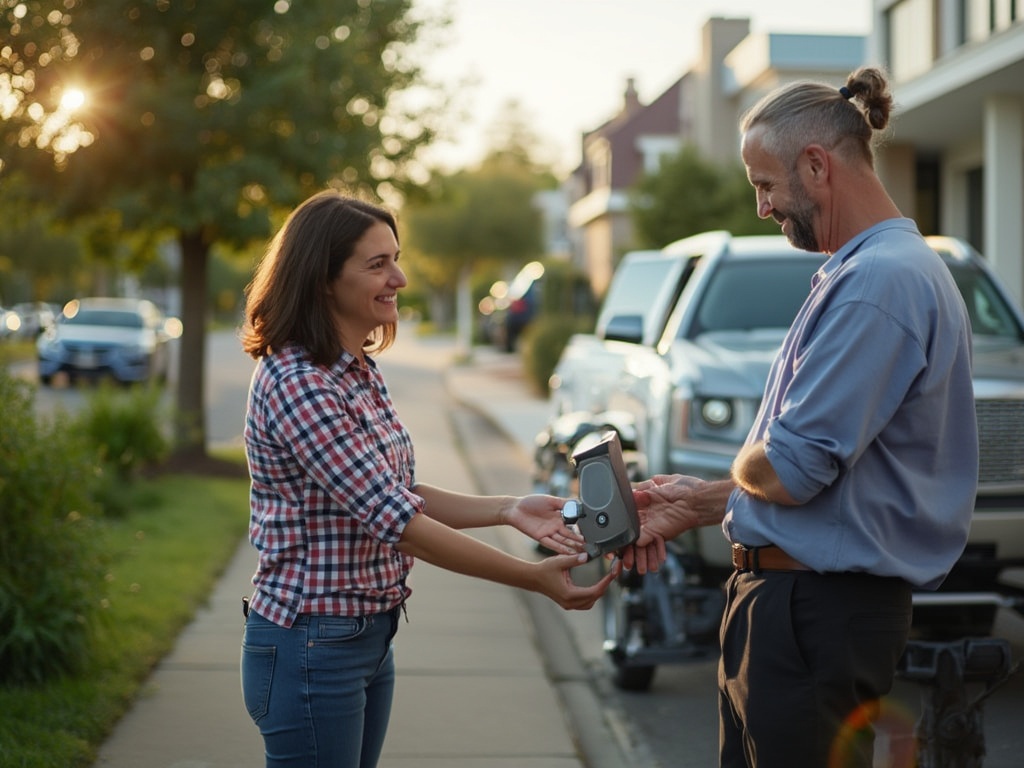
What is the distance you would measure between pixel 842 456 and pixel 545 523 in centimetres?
105

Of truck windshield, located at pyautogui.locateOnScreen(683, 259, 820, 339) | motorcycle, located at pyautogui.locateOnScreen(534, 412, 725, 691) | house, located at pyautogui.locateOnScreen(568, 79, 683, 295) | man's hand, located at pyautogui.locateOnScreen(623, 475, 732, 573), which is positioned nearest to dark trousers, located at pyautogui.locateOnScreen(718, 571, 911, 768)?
man's hand, located at pyautogui.locateOnScreen(623, 475, 732, 573)

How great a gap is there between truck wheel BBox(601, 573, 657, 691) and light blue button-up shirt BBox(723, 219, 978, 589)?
3669 millimetres

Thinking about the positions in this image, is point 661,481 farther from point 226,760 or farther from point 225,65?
point 225,65

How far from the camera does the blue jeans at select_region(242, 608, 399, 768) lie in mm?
3146

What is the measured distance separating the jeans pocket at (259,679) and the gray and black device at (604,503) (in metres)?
0.80

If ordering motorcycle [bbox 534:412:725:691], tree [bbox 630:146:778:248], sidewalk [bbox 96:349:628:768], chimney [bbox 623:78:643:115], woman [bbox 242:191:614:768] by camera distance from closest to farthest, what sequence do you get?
woman [bbox 242:191:614:768] < sidewalk [bbox 96:349:628:768] < motorcycle [bbox 534:412:725:691] < tree [bbox 630:146:778:248] < chimney [bbox 623:78:643:115]

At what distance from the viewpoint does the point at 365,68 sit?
14.0m

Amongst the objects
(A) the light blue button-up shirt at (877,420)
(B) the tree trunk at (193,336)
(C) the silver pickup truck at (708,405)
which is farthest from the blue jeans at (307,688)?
(B) the tree trunk at (193,336)

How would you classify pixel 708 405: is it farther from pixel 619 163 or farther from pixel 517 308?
pixel 619 163

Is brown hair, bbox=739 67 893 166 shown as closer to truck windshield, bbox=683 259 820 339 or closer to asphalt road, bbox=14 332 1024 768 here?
asphalt road, bbox=14 332 1024 768

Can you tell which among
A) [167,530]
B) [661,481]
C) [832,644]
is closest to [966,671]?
[661,481]

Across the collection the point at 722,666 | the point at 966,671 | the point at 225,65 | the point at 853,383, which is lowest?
the point at 966,671

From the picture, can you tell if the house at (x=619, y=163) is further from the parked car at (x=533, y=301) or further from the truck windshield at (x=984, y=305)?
the truck windshield at (x=984, y=305)

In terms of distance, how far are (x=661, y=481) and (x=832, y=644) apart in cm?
90
